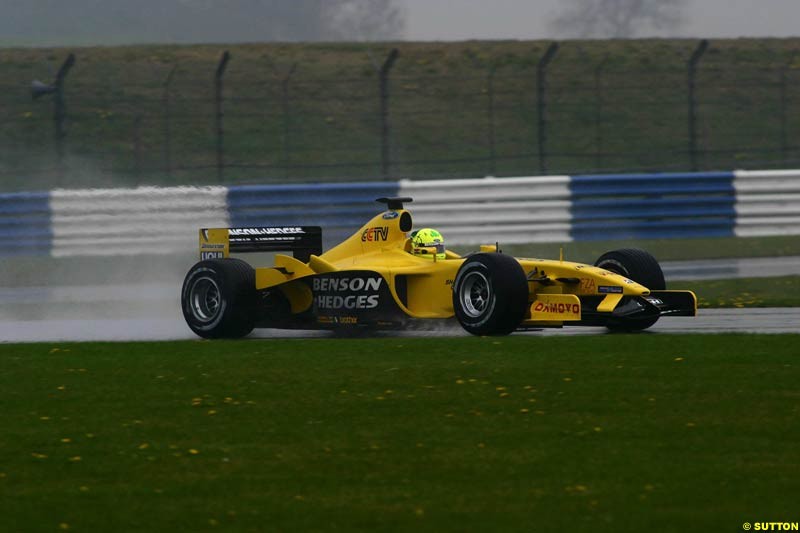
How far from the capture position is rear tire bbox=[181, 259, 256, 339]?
1316cm

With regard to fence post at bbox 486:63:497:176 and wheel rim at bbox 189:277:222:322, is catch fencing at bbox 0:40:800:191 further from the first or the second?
wheel rim at bbox 189:277:222:322

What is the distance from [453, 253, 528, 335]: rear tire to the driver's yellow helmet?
0.88 m

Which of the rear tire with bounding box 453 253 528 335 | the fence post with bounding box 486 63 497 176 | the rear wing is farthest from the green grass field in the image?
the fence post with bounding box 486 63 497 176

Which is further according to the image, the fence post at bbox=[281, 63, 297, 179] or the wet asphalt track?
the fence post at bbox=[281, 63, 297, 179]

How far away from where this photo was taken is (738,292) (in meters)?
16.5

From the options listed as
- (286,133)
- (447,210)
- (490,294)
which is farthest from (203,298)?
(286,133)

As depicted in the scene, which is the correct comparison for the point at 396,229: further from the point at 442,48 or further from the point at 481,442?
the point at 442,48

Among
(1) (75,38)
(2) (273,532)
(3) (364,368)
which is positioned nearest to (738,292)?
(3) (364,368)

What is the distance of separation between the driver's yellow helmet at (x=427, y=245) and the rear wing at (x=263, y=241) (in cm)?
130

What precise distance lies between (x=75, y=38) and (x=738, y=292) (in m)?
23.0

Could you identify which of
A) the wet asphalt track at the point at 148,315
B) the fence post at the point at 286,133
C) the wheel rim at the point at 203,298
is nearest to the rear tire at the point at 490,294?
the wet asphalt track at the point at 148,315

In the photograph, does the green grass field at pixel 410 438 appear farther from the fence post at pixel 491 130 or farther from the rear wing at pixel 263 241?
the fence post at pixel 491 130

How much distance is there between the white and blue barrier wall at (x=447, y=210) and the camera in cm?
2003

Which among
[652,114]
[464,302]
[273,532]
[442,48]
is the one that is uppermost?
[442,48]
